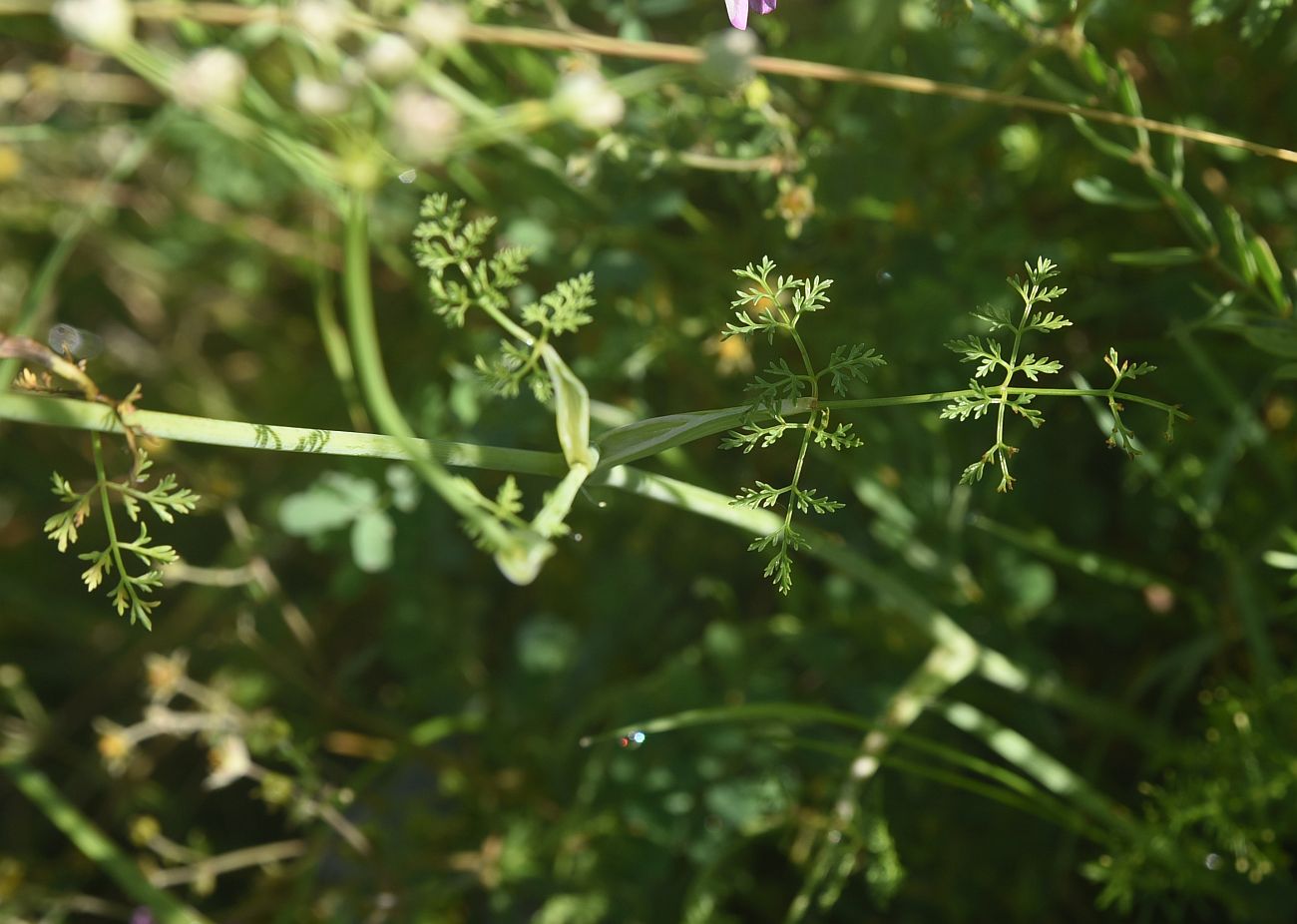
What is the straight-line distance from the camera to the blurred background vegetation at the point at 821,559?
1166 millimetres

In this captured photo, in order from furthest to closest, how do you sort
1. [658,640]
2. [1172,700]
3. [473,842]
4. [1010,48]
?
[658,640], [473,842], [1172,700], [1010,48]

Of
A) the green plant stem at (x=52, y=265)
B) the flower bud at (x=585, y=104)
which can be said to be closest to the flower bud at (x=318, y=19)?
the flower bud at (x=585, y=104)

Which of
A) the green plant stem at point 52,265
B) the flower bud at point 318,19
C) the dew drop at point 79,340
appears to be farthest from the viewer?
the dew drop at point 79,340

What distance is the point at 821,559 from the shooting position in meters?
1.38

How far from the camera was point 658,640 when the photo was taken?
158 centimetres

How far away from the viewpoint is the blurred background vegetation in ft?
3.83

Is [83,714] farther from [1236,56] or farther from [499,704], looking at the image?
[1236,56]

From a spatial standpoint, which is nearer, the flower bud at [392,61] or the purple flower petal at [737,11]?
the flower bud at [392,61]

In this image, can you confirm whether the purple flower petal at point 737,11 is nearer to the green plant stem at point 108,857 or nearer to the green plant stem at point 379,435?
the green plant stem at point 379,435

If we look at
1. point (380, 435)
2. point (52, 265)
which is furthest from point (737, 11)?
point (52, 265)

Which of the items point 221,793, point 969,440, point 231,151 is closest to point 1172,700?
point 969,440

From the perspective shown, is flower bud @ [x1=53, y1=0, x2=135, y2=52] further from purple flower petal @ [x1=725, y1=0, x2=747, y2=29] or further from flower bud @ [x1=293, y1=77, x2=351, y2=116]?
purple flower petal @ [x1=725, y1=0, x2=747, y2=29]

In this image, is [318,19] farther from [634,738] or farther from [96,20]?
[634,738]

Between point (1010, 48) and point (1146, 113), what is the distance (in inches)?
9.2
